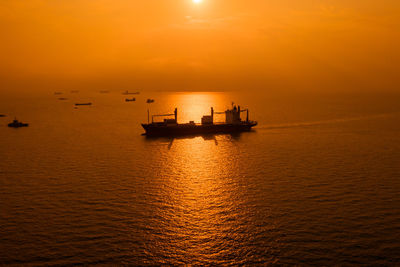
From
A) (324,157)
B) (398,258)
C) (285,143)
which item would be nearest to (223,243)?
(398,258)

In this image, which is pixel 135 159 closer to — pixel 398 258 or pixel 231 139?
pixel 231 139

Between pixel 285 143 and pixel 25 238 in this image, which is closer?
pixel 25 238

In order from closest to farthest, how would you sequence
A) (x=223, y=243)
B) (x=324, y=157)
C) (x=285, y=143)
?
(x=223, y=243) → (x=324, y=157) → (x=285, y=143)

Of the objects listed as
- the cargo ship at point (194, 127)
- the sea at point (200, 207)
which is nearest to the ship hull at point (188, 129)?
the cargo ship at point (194, 127)

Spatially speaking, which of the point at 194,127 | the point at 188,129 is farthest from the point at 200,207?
the point at 194,127

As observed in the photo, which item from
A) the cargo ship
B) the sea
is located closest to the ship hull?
the cargo ship

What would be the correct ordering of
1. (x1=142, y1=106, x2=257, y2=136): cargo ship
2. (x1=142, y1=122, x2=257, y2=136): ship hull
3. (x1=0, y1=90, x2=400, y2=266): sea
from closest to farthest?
(x1=0, y1=90, x2=400, y2=266): sea → (x1=142, y1=122, x2=257, y2=136): ship hull → (x1=142, y1=106, x2=257, y2=136): cargo ship

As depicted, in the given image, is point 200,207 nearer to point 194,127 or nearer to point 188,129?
point 188,129

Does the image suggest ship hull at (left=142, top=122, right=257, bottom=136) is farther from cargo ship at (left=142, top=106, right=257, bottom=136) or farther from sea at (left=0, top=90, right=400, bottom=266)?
sea at (left=0, top=90, right=400, bottom=266)
